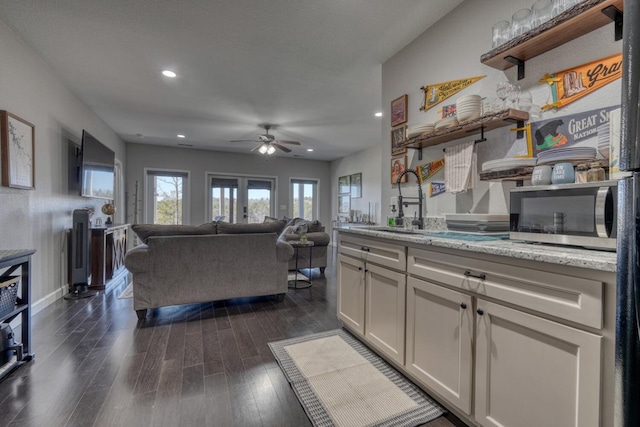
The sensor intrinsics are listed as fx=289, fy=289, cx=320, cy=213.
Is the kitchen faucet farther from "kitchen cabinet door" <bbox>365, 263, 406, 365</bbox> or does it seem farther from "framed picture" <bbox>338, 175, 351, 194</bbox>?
"framed picture" <bbox>338, 175, 351, 194</bbox>

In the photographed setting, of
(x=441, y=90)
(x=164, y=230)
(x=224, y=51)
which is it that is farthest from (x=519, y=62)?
(x=164, y=230)

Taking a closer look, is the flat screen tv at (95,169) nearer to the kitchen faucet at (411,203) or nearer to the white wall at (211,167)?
the white wall at (211,167)

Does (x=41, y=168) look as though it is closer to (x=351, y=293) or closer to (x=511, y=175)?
(x=351, y=293)

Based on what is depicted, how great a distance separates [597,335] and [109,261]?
4.91 m

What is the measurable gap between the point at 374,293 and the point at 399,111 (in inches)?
69.5

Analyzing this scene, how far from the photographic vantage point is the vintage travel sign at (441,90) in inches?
84.5

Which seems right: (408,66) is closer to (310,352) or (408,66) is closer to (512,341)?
(512,341)

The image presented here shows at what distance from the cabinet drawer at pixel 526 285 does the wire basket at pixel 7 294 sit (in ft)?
8.42

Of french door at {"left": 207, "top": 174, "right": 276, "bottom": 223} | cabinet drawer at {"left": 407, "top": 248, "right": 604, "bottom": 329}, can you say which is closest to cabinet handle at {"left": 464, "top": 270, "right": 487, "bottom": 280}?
cabinet drawer at {"left": 407, "top": 248, "right": 604, "bottom": 329}

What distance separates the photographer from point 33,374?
1.85 metres

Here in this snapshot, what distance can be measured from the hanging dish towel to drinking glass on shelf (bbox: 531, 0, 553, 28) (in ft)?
2.32

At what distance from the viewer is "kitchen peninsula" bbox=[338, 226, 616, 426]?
92 cm

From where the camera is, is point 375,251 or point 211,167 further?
point 211,167

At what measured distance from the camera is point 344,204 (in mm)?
8164
